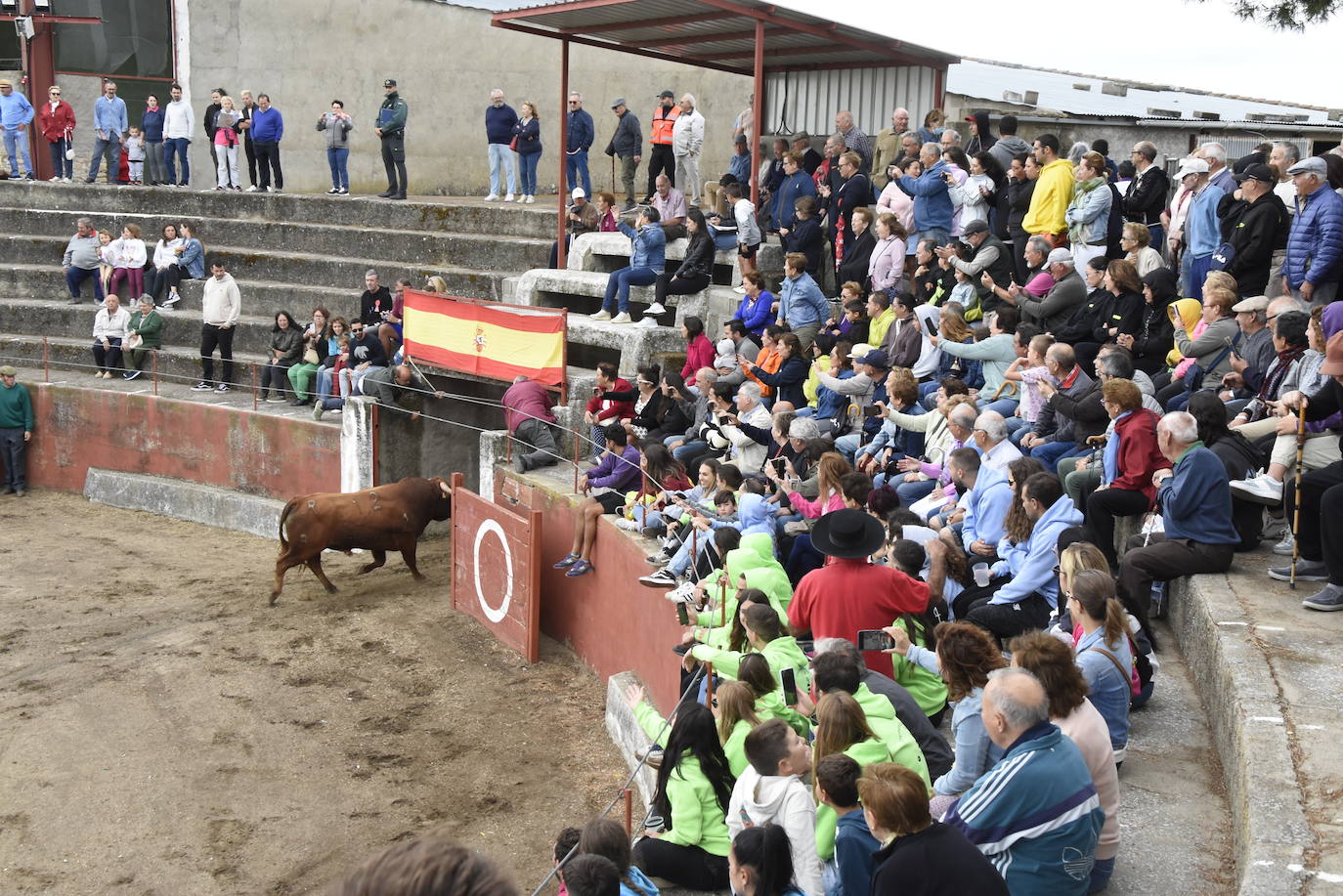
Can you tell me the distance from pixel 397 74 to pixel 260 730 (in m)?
18.7

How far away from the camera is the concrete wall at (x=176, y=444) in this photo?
1925 cm

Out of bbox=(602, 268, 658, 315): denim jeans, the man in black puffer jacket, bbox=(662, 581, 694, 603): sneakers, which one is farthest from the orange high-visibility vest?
bbox=(662, 581, 694, 603): sneakers

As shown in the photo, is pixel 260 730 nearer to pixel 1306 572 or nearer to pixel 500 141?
pixel 1306 572

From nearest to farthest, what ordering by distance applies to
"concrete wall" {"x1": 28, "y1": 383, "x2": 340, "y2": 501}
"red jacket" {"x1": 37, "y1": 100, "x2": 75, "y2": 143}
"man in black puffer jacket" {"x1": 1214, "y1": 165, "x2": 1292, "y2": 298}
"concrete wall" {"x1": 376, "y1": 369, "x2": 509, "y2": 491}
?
"man in black puffer jacket" {"x1": 1214, "y1": 165, "x2": 1292, "y2": 298}, "concrete wall" {"x1": 376, "y1": 369, "x2": 509, "y2": 491}, "concrete wall" {"x1": 28, "y1": 383, "x2": 340, "y2": 501}, "red jacket" {"x1": 37, "y1": 100, "x2": 75, "y2": 143}

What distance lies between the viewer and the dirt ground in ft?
33.7

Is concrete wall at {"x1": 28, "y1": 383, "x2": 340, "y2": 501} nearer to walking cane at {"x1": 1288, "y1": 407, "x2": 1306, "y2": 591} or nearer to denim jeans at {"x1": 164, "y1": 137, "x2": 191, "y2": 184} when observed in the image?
denim jeans at {"x1": 164, "y1": 137, "x2": 191, "y2": 184}

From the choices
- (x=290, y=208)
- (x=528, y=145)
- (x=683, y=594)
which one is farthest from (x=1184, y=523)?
(x=290, y=208)

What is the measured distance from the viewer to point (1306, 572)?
8414mm

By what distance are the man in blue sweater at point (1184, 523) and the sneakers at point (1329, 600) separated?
0.61 meters

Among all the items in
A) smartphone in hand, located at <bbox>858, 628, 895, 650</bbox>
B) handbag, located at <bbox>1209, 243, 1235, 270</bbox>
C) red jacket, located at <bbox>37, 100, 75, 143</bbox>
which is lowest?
smartphone in hand, located at <bbox>858, 628, 895, 650</bbox>

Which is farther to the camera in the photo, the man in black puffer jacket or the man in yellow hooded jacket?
the man in yellow hooded jacket

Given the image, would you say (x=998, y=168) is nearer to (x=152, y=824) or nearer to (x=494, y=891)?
(x=152, y=824)

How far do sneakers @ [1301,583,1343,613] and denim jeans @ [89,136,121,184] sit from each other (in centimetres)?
2442

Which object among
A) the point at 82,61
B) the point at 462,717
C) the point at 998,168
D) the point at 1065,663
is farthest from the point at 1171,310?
the point at 82,61
